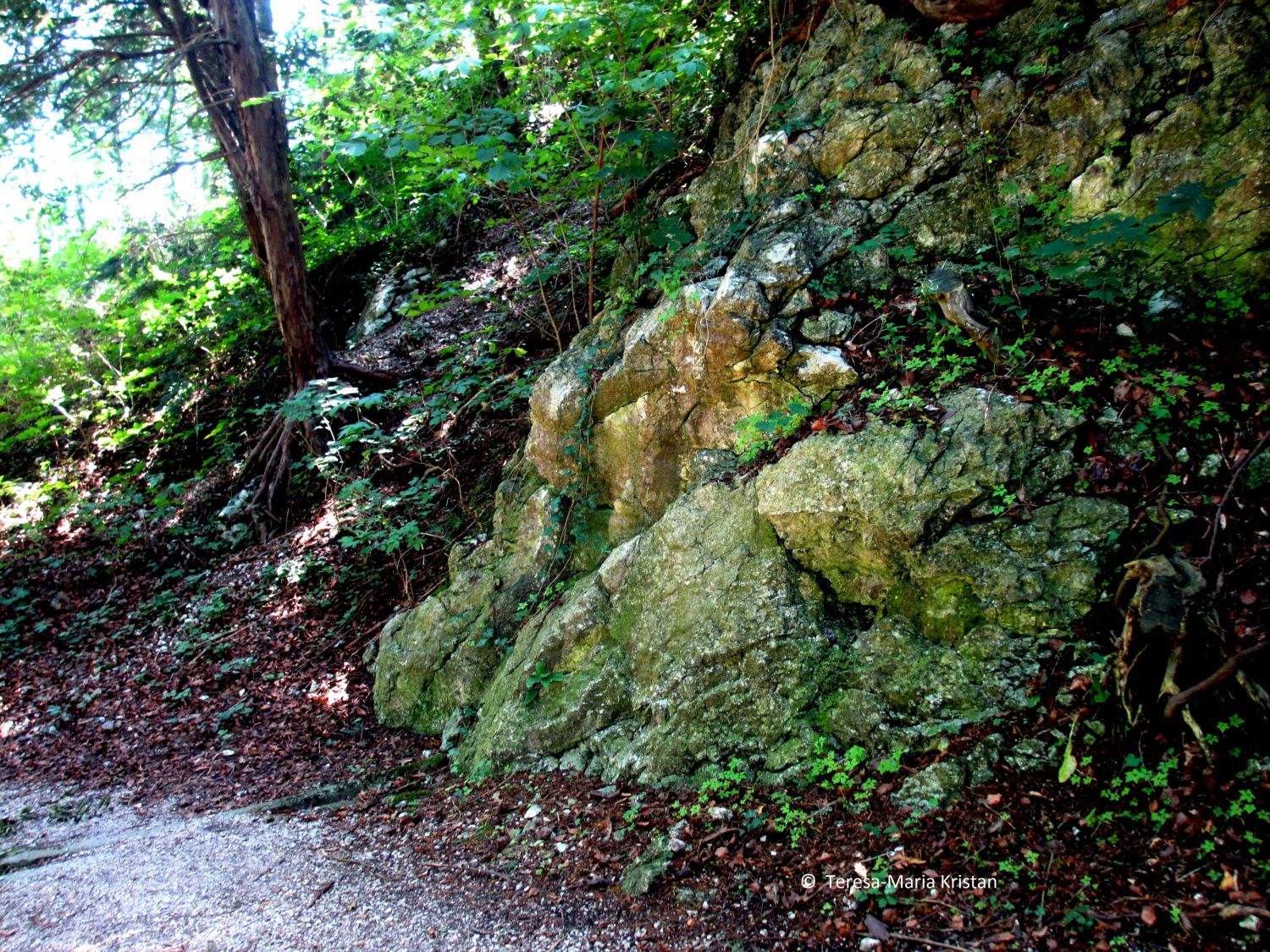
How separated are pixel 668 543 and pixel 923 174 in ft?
10.3

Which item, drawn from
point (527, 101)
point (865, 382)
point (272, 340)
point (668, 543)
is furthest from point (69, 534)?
point (865, 382)

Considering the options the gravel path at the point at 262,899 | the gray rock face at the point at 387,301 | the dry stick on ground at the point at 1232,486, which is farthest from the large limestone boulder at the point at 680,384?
the gray rock face at the point at 387,301

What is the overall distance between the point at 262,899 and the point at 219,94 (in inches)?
401

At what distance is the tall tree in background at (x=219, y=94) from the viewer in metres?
8.84

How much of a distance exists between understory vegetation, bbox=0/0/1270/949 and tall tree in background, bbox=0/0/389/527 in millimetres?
574

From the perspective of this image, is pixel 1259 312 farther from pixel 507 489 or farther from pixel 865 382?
pixel 507 489

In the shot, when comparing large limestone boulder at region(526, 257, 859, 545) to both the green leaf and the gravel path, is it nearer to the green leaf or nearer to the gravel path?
the green leaf

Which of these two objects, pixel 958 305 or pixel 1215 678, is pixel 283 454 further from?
pixel 1215 678

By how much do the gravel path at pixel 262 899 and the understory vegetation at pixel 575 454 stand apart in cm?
33

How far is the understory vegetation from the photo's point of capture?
258 cm

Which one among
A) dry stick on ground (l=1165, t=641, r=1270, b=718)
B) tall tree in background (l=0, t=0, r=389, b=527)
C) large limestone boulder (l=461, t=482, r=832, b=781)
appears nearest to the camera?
dry stick on ground (l=1165, t=641, r=1270, b=718)

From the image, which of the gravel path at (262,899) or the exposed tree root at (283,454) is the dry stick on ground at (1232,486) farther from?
the exposed tree root at (283,454)

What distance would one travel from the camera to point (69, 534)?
10.5 metres

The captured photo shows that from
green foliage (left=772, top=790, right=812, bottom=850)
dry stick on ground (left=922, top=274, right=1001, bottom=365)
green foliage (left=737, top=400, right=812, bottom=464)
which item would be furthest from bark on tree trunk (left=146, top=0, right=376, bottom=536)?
green foliage (left=772, top=790, right=812, bottom=850)
